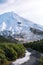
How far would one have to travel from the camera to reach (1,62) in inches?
1908

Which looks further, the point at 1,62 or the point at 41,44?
the point at 41,44

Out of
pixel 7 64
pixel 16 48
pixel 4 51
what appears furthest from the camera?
pixel 16 48

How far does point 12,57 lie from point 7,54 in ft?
5.80

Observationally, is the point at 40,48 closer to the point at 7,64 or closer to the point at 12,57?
the point at 12,57

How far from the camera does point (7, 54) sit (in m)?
61.0

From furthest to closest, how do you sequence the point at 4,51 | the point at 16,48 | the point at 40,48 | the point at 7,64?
the point at 40,48, the point at 16,48, the point at 4,51, the point at 7,64

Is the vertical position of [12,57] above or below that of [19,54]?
below

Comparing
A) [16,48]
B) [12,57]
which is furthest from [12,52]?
[16,48]

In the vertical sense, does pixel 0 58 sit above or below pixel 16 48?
below

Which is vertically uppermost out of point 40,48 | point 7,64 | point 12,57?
point 40,48

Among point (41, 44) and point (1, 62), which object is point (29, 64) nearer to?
point (1, 62)

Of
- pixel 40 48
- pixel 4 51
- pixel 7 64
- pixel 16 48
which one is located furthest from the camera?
pixel 40 48

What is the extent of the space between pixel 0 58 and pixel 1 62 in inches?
47.3

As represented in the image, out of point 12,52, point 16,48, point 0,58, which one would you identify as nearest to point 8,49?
point 12,52
